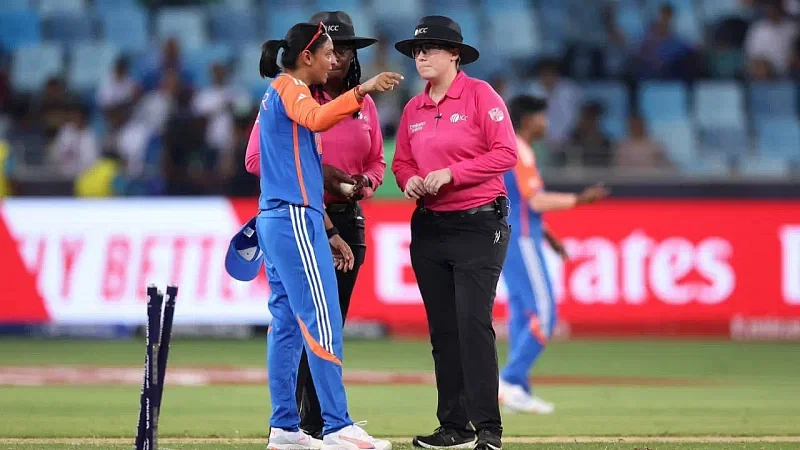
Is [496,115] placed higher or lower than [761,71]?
lower

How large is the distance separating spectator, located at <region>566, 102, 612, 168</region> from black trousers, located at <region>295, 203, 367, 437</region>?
9.12 meters

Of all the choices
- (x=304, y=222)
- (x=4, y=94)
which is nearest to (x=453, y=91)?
(x=304, y=222)

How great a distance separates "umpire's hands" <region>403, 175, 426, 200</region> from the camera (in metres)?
7.83

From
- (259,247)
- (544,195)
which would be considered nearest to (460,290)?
(259,247)

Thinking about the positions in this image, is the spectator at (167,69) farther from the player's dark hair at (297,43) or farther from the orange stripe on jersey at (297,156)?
the orange stripe on jersey at (297,156)

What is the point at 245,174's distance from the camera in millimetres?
17016

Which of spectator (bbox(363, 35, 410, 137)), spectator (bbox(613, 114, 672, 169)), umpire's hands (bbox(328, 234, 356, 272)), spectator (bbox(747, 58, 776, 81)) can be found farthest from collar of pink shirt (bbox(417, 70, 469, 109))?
spectator (bbox(747, 58, 776, 81))

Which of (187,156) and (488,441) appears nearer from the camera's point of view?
(488,441)

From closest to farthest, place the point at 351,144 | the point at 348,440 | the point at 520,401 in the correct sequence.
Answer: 1. the point at 348,440
2. the point at 351,144
3. the point at 520,401

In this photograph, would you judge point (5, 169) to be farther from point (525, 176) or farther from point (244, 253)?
point (244, 253)

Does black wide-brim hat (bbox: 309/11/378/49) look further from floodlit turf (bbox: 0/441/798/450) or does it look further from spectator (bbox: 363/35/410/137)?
spectator (bbox: 363/35/410/137)

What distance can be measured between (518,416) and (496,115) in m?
3.23

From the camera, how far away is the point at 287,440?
307 inches

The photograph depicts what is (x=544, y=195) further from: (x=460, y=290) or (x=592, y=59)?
(x=592, y=59)
